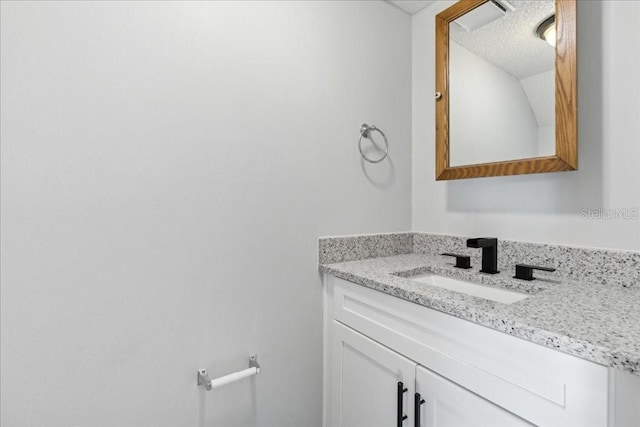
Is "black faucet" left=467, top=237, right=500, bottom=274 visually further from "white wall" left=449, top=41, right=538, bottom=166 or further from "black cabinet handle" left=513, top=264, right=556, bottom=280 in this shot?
"white wall" left=449, top=41, right=538, bottom=166

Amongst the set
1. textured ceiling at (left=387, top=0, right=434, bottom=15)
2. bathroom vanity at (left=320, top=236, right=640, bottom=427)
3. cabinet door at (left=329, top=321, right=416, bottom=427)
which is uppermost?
textured ceiling at (left=387, top=0, right=434, bottom=15)

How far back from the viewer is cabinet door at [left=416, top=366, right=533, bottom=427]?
69 cm

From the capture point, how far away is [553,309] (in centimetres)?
72

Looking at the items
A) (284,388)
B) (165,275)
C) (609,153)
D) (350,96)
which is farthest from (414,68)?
(284,388)

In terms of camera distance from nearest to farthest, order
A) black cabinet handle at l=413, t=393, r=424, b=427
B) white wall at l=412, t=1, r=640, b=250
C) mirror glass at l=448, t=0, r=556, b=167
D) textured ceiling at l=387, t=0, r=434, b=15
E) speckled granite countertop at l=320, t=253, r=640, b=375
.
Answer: speckled granite countertop at l=320, t=253, r=640, b=375 < black cabinet handle at l=413, t=393, r=424, b=427 < white wall at l=412, t=1, r=640, b=250 < mirror glass at l=448, t=0, r=556, b=167 < textured ceiling at l=387, t=0, r=434, b=15

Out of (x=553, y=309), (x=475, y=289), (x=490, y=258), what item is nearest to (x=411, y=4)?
(x=490, y=258)

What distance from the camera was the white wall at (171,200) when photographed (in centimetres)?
78

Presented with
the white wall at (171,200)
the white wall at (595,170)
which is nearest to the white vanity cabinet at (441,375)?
the white wall at (171,200)

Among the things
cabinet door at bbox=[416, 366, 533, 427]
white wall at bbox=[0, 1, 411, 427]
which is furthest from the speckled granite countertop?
white wall at bbox=[0, 1, 411, 427]

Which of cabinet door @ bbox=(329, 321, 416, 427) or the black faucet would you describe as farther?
the black faucet

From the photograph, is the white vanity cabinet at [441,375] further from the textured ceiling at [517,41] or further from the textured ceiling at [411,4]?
the textured ceiling at [411,4]

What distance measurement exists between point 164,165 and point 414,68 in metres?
1.30

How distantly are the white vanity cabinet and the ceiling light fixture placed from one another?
0.99 m

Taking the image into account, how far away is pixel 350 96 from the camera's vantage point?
1.36m
